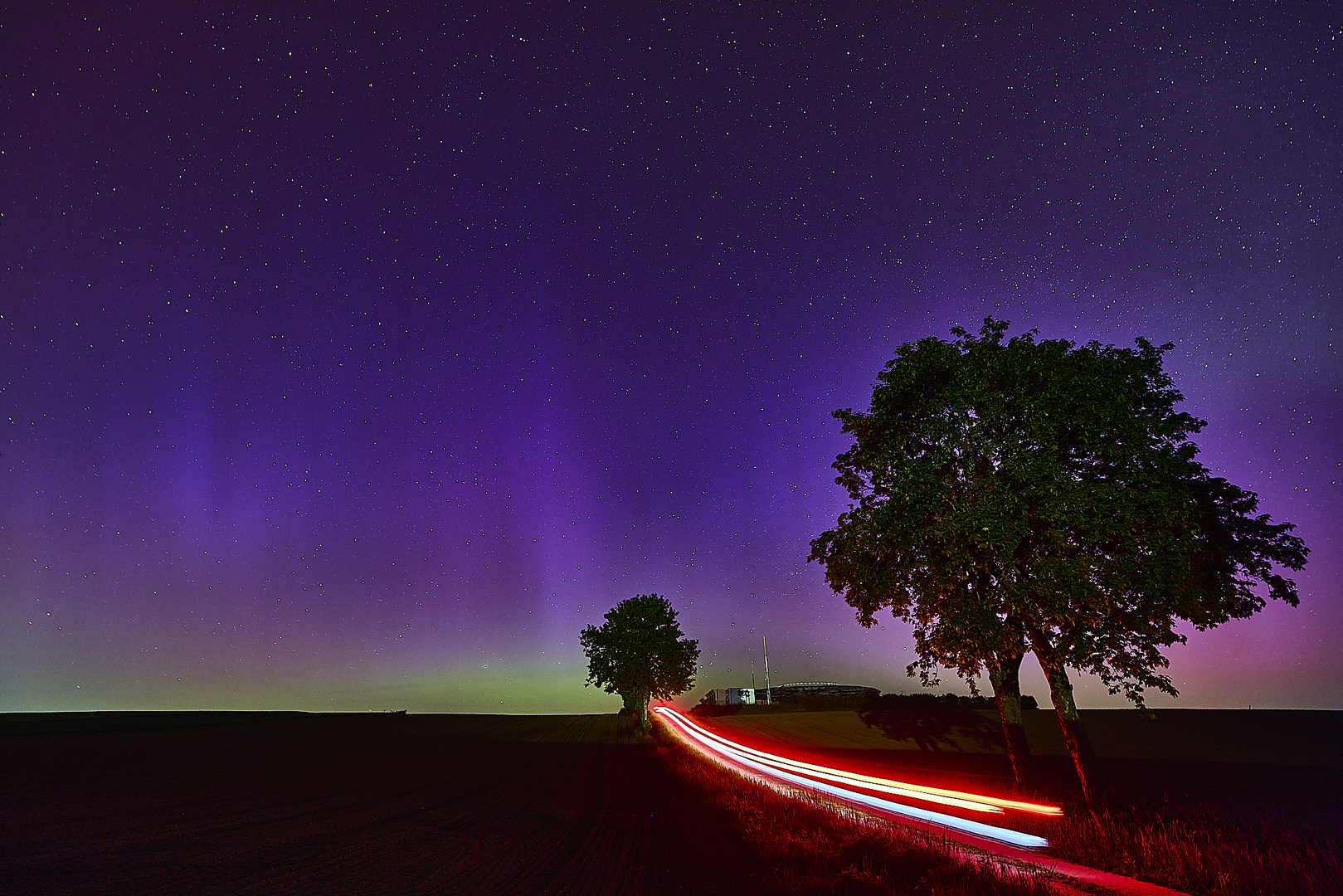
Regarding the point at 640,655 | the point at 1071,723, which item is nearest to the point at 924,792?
the point at 1071,723

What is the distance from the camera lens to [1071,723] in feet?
56.8

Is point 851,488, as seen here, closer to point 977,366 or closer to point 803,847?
point 977,366

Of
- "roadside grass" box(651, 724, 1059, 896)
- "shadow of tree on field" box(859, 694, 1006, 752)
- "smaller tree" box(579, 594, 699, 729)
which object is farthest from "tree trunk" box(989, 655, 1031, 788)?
"smaller tree" box(579, 594, 699, 729)

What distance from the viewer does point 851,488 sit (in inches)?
→ 840

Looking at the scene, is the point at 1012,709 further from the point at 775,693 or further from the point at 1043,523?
the point at 775,693

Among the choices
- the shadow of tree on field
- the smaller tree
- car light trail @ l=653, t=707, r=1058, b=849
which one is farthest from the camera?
the smaller tree

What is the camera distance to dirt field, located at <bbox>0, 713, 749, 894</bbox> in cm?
1088

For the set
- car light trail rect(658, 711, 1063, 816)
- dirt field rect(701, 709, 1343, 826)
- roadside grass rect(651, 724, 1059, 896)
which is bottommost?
dirt field rect(701, 709, 1343, 826)

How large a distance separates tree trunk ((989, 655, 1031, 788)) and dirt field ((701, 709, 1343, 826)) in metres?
3.15

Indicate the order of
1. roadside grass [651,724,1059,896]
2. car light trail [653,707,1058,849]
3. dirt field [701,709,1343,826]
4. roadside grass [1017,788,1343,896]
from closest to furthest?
roadside grass [1017,788,1343,896]
roadside grass [651,724,1059,896]
car light trail [653,707,1058,849]
dirt field [701,709,1343,826]

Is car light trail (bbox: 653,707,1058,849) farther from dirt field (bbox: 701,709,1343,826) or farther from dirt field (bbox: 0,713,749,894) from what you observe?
dirt field (bbox: 0,713,749,894)

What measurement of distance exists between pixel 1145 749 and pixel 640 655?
155 ft

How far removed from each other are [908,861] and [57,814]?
2026 cm

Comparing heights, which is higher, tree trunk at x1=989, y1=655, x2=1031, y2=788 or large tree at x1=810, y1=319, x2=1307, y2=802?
large tree at x1=810, y1=319, x2=1307, y2=802
